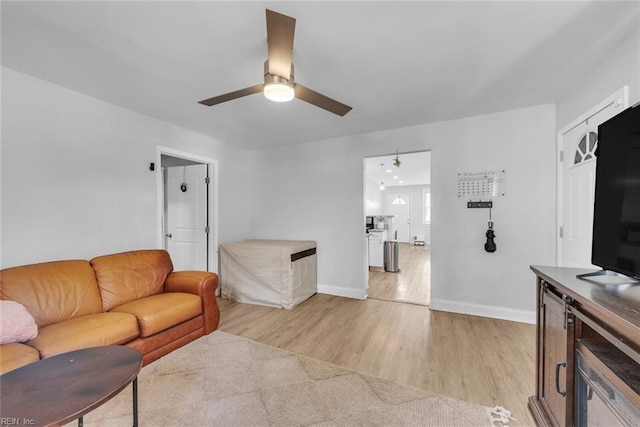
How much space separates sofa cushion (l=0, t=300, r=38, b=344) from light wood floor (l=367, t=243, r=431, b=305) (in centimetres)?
353

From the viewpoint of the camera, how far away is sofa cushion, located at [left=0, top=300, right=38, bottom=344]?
1.52 meters

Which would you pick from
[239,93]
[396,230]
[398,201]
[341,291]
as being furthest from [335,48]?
[398,201]

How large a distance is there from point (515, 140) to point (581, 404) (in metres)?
2.72

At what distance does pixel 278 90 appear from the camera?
5.30ft

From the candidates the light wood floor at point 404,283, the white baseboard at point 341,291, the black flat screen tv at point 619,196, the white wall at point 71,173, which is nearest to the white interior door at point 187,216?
the white wall at point 71,173

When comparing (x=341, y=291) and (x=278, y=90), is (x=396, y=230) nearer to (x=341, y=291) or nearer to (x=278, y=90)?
(x=341, y=291)

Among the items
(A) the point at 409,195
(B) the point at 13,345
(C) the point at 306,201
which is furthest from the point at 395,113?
(A) the point at 409,195

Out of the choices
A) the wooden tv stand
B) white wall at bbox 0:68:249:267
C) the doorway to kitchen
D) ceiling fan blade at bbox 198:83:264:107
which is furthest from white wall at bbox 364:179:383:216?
the wooden tv stand

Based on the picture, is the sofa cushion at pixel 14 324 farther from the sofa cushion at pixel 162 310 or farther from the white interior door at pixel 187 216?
the white interior door at pixel 187 216

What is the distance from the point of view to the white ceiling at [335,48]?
1.45 meters

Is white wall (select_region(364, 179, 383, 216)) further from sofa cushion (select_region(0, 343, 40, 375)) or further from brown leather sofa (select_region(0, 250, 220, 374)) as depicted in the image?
sofa cushion (select_region(0, 343, 40, 375))

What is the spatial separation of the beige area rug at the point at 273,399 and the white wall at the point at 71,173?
144 centimetres

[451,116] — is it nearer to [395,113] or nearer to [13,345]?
[395,113]

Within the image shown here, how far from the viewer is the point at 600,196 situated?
128 cm
